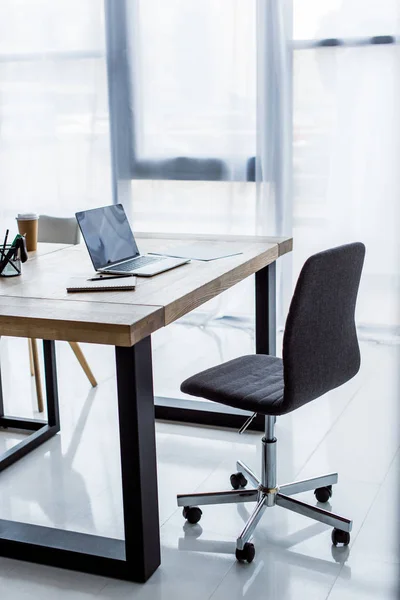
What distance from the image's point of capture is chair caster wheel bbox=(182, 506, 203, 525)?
8.45ft

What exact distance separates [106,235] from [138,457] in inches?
35.5

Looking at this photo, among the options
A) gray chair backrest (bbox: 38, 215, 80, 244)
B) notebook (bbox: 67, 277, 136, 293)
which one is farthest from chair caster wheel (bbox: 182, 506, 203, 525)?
gray chair backrest (bbox: 38, 215, 80, 244)

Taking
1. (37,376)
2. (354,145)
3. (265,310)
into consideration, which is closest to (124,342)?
(265,310)

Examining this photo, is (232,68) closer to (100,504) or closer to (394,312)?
(394,312)

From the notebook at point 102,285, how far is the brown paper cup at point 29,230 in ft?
2.12

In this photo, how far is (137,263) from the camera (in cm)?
282

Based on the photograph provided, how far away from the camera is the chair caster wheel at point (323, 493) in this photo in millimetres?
2664

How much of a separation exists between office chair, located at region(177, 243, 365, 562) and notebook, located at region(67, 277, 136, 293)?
0.34m

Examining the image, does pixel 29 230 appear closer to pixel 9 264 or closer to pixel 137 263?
pixel 9 264

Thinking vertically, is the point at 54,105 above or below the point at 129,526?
above

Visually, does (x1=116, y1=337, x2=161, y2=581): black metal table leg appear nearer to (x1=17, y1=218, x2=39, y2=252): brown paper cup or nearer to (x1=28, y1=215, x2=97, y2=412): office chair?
(x1=17, y1=218, x2=39, y2=252): brown paper cup

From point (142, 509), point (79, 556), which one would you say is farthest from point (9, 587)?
point (142, 509)

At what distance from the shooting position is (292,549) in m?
2.41

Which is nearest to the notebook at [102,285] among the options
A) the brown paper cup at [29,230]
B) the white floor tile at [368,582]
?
the brown paper cup at [29,230]
